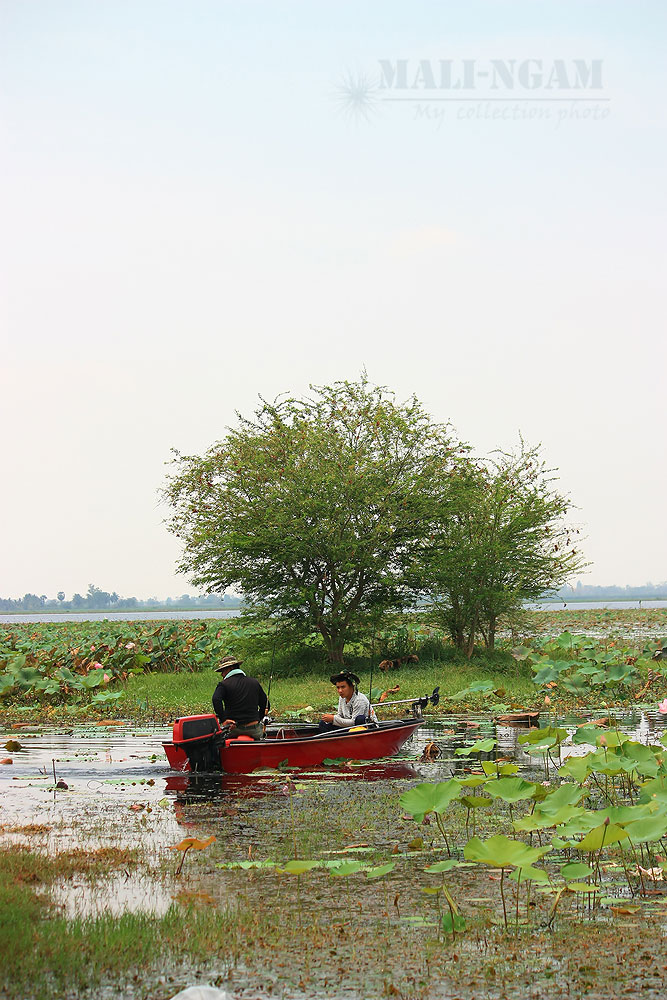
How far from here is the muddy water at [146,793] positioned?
8.25 metres

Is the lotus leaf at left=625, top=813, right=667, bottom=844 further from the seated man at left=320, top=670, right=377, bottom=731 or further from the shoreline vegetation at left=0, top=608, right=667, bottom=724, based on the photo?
the shoreline vegetation at left=0, top=608, right=667, bottom=724

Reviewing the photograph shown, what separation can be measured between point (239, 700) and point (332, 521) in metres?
11.6

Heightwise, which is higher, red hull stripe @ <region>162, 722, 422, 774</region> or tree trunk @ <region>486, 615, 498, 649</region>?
tree trunk @ <region>486, 615, 498, 649</region>

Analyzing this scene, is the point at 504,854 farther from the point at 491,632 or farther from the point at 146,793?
the point at 491,632

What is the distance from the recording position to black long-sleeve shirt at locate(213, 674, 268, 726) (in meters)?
14.5

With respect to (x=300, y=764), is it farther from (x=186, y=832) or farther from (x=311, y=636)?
(x=311, y=636)

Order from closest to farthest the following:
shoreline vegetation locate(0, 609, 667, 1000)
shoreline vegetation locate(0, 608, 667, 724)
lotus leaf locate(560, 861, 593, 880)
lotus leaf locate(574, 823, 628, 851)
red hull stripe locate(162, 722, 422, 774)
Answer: shoreline vegetation locate(0, 609, 667, 1000)
lotus leaf locate(560, 861, 593, 880)
lotus leaf locate(574, 823, 628, 851)
red hull stripe locate(162, 722, 422, 774)
shoreline vegetation locate(0, 608, 667, 724)

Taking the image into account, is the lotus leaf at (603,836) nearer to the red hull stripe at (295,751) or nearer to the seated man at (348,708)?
the red hull stripe at (295,751)

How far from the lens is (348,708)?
49.0 ft

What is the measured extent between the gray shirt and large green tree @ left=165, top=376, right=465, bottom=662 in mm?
10443

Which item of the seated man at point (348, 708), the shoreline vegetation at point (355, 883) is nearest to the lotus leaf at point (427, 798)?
the shoreline vegetation at point (355, 883)

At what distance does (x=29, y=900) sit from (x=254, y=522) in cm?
1910

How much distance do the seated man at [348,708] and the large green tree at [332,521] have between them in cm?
1041

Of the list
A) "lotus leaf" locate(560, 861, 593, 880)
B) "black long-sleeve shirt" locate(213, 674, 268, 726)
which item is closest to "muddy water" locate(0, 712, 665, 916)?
"black long-sleeve shirt" locate(213, 674, 268, 726)
